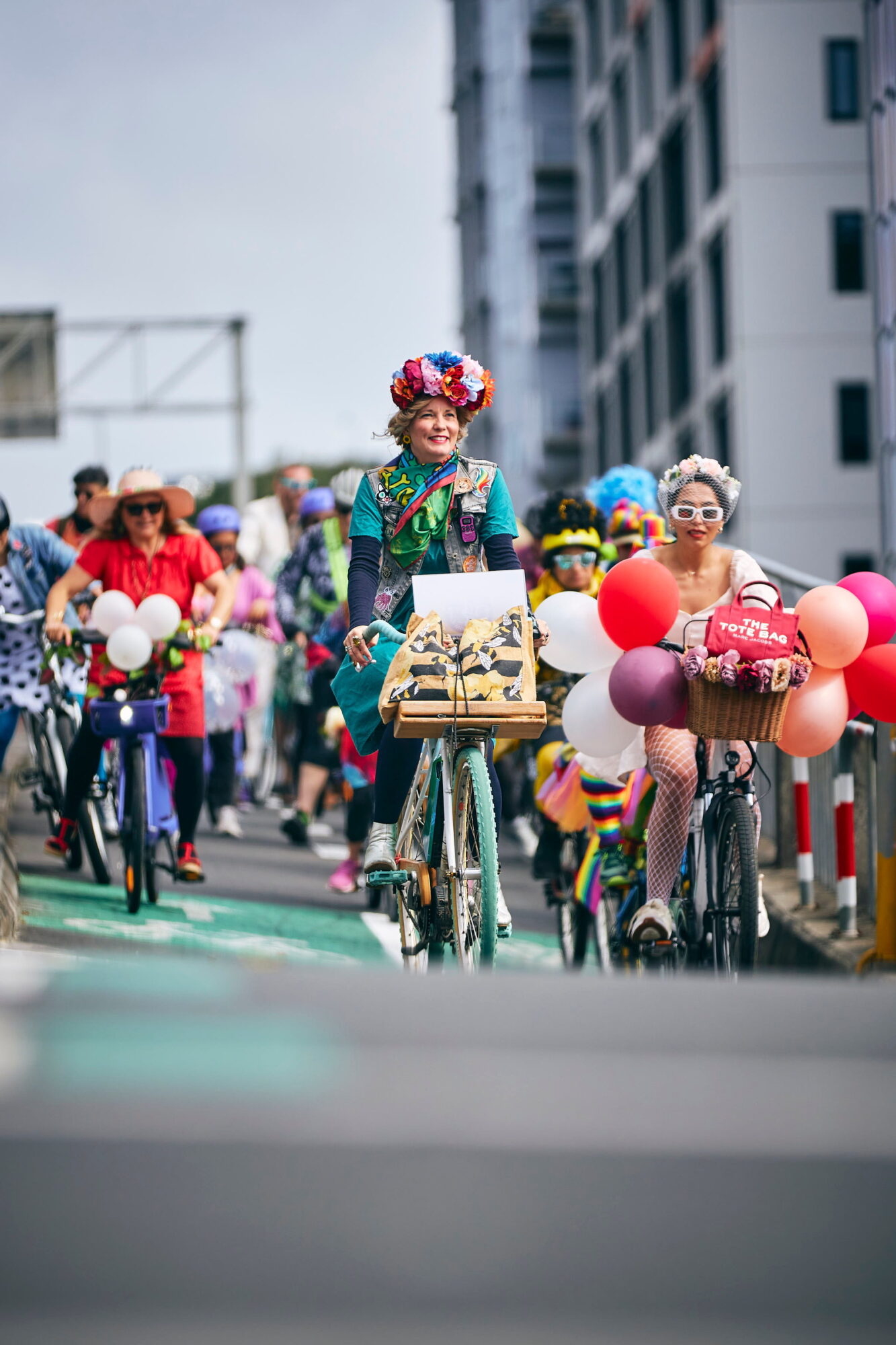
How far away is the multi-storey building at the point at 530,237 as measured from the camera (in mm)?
→ 75375

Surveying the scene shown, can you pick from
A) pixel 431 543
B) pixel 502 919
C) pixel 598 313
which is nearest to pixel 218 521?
pixel 431 543

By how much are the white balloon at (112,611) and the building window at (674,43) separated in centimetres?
4074

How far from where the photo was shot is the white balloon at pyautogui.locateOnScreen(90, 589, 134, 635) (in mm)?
9805

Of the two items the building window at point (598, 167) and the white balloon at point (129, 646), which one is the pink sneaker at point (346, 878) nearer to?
the white balloon at point (129, 646)

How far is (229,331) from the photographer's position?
1528 inches

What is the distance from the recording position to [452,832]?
635 cm

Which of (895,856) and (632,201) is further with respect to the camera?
(632,201)

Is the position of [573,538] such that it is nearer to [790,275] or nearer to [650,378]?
[790,275]

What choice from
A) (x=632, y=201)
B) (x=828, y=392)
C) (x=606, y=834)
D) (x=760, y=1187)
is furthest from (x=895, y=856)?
(x=632, y=201)

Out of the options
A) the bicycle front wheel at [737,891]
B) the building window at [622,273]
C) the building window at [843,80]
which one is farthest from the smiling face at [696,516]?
the building window at [622,273]

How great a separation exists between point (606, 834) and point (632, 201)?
47774 mm

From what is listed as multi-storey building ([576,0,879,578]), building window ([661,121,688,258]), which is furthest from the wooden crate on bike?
building window ([661,121,688,258])

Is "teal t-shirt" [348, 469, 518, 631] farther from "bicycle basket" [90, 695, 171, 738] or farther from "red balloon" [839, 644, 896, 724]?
"bicycle basket" [90, 695, 171, 738]

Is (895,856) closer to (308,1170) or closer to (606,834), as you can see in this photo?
(606,834)
